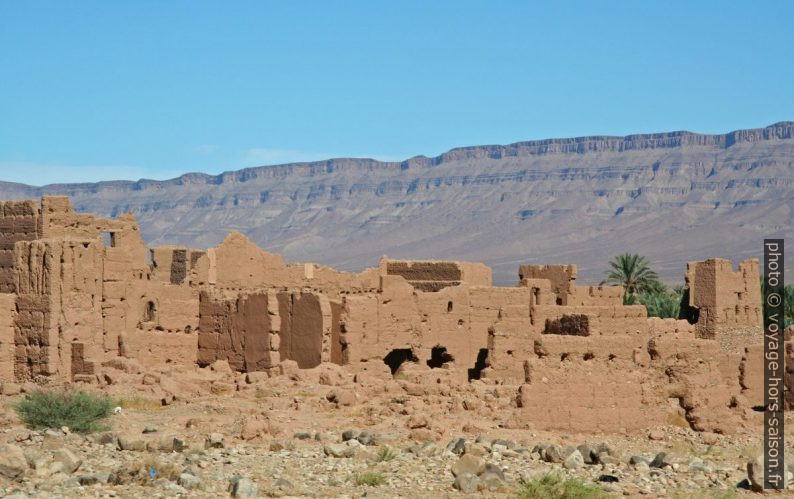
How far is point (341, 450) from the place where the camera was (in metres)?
21.8

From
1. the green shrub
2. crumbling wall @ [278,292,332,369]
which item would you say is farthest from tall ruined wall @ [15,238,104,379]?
the green shrub

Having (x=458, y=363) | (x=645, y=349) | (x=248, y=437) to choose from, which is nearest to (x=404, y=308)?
(x=458, y=363)

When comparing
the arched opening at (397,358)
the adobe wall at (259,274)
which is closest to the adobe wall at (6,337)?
the adobe wall at (259,274)

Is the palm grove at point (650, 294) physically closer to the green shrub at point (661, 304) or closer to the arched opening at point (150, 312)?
the green shrub at point (661, 304)

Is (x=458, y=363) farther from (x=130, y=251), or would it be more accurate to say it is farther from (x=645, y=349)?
(x=645, y=349)

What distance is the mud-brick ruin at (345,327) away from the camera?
82.2 feet

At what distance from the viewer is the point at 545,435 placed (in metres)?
24.2

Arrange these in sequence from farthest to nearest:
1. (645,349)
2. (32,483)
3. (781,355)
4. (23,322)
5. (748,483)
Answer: (23,322) < (781,355) < (645,349) < (748,483) < (32,483)

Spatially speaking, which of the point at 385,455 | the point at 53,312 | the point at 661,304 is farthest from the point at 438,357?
the point at 661,304

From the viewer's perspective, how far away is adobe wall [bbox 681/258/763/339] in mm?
48906

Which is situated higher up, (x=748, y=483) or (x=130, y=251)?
(x=130, y=251)

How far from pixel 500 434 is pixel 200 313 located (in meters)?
12.6

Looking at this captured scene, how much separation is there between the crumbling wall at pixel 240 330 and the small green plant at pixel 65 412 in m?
9.59

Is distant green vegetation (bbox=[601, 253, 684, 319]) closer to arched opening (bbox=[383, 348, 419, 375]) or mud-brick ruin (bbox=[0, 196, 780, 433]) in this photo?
mud-brick ruin (bbox=[0, 196, 780, 433])
